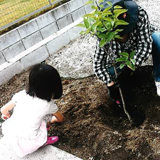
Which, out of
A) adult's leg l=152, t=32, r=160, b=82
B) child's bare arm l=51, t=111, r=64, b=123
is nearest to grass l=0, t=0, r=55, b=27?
child's bare arm l=51, t=111, r=64, b=123

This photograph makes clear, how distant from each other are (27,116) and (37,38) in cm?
277

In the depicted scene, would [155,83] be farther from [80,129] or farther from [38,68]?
[38,68]

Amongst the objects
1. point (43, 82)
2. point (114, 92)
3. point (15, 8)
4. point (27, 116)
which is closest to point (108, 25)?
point (43, 82)

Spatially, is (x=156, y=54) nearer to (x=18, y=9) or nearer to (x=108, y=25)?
(x=108, y=25)

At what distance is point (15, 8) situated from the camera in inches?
179

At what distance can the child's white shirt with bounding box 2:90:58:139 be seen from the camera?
1869 millimetres

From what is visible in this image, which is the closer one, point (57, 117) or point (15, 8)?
point (57, 117)

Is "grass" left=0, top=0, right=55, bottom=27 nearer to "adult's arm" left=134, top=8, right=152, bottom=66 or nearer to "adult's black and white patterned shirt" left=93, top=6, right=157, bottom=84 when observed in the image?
"adult's black and white patterned shirt" left=93, top=6, right=157, bottom=84

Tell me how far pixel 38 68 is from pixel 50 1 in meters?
3.52

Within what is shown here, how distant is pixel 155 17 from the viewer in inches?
156

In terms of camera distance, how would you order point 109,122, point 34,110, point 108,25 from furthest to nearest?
1. point 109,122
2. point 34,110
3. point 108,25

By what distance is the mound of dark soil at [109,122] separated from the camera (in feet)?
6.21

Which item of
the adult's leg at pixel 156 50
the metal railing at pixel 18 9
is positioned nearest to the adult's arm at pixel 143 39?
the adult's leg at pixel 156 50

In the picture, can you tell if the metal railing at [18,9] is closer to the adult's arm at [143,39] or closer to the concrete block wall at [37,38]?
the concrete block wall at [37,38]
